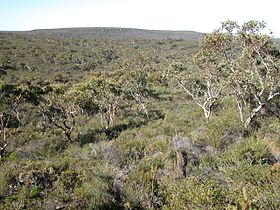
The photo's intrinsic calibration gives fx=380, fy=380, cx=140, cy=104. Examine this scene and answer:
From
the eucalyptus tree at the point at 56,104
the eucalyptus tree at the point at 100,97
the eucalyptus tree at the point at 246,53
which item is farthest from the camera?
the eucalyptus tree at the point at 100,97

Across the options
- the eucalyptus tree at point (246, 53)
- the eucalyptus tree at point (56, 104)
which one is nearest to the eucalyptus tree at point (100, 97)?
the eucalyptus tree at point (56, 104)

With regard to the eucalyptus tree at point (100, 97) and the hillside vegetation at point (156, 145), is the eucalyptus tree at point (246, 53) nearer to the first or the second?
the hillside vegetation at point (156, 145)

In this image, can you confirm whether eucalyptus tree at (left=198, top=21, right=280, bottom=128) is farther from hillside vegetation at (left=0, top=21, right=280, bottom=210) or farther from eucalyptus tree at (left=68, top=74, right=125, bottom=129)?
eucalyptus tree at (left=68, top=74, right=125, bottom=129)

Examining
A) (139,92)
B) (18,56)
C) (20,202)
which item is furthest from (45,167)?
(18,56)

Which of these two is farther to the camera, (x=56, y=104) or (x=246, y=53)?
(x=56, y=104)

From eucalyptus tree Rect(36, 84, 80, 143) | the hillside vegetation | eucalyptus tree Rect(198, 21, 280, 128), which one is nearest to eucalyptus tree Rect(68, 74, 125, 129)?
the hillside vegetation

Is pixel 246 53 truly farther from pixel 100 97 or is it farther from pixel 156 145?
pixel 100 97

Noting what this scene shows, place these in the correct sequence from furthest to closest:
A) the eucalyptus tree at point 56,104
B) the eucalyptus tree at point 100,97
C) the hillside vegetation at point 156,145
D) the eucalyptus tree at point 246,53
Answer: the eucalyptus tree at point 100,97 → the eucalyptus tree at point 56,104 → the eucalyptus tree at point 246,53 → the hillside vegetation at point 156,145

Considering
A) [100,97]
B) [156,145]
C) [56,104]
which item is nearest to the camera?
[156,145]

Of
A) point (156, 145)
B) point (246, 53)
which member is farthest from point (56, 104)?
point (246, 53)

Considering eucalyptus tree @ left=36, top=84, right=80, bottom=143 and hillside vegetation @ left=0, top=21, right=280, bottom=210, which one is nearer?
hillside vegetation @ left=0, top=21, right=280, bottom=210

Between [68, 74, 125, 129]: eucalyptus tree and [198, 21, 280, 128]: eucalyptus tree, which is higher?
[198, 21, 280, 128]: eucalyptus tree

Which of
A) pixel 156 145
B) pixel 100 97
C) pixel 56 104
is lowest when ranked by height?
pixel 100 97

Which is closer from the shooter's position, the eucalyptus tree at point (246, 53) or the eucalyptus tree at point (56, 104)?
the eucalyptus tree at point (246, 53)
